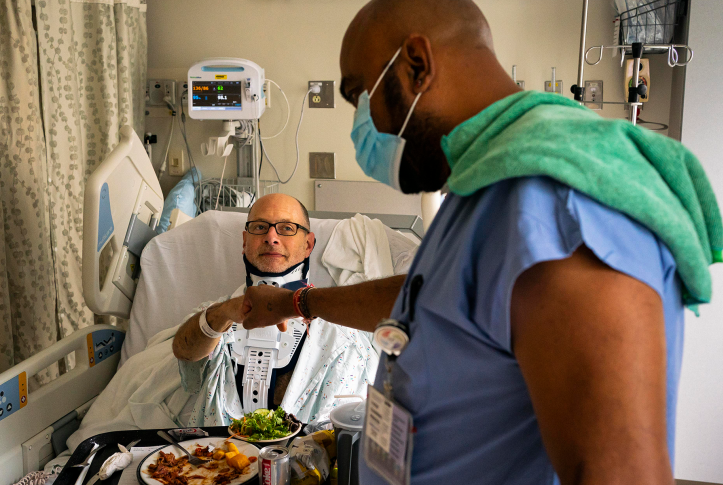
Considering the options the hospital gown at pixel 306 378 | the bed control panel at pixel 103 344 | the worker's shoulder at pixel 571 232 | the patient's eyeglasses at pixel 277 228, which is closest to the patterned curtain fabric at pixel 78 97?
the bed control panel at pixel 103 344

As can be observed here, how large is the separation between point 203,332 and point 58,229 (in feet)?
6.00

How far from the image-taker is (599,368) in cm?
46

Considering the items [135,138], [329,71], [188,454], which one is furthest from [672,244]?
[329,71]

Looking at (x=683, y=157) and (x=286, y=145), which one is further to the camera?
(x=286, y=145)

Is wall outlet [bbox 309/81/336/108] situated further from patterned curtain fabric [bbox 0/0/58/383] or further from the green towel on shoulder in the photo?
the green towel on shoulder

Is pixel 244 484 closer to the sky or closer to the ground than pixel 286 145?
closer to the ground

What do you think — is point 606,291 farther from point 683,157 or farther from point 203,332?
point 203,332

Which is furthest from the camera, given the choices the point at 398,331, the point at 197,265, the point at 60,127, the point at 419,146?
the point at 60,127

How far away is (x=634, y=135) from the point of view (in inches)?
22.3

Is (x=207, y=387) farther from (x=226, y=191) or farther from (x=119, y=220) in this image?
(x=226, y=191)

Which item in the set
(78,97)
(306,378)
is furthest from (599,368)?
(78,97)

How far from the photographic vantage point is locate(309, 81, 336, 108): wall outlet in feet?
11.6

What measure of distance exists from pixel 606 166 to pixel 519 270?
0.13 meters

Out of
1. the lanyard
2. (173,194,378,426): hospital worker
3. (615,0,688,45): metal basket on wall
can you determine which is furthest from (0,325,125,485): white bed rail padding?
(615,0,688,45): metal basket on wall
